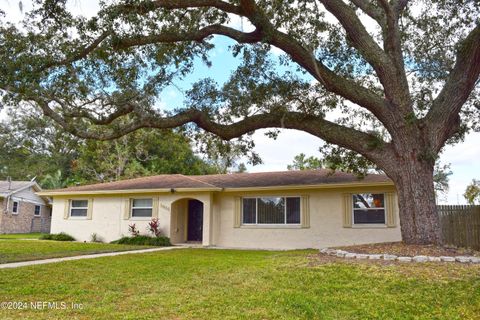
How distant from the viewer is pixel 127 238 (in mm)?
17500

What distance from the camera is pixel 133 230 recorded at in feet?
58.9

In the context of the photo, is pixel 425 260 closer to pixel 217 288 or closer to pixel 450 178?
pixel 217 288

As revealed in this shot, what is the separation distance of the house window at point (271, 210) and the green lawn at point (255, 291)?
7113mm

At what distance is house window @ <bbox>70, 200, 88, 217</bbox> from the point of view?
19.8 metres

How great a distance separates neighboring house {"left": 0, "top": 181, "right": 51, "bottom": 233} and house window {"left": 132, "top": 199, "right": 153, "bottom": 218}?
32.6 feet

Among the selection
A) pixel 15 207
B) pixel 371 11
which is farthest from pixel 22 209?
pixel 371 11

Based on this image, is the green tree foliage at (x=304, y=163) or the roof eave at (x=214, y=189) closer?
the roof eave at (x=214, y=189)

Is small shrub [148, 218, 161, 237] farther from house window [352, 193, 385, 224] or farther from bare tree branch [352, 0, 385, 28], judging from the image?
bare tree branch [352, 0, 385, 28]

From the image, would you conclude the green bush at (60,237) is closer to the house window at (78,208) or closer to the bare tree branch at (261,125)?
the house window at (78,208)

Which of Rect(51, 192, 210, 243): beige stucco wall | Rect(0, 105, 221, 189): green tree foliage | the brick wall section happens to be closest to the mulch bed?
Rect(51, 192, 210, 243): beige stucco wall

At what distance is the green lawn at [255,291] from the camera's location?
17.1 feet

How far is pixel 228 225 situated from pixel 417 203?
348 inches

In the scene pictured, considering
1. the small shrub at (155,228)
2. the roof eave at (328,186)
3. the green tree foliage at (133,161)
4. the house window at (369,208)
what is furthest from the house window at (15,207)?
the house window at (369,208)

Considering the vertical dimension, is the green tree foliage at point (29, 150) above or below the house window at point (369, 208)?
above
